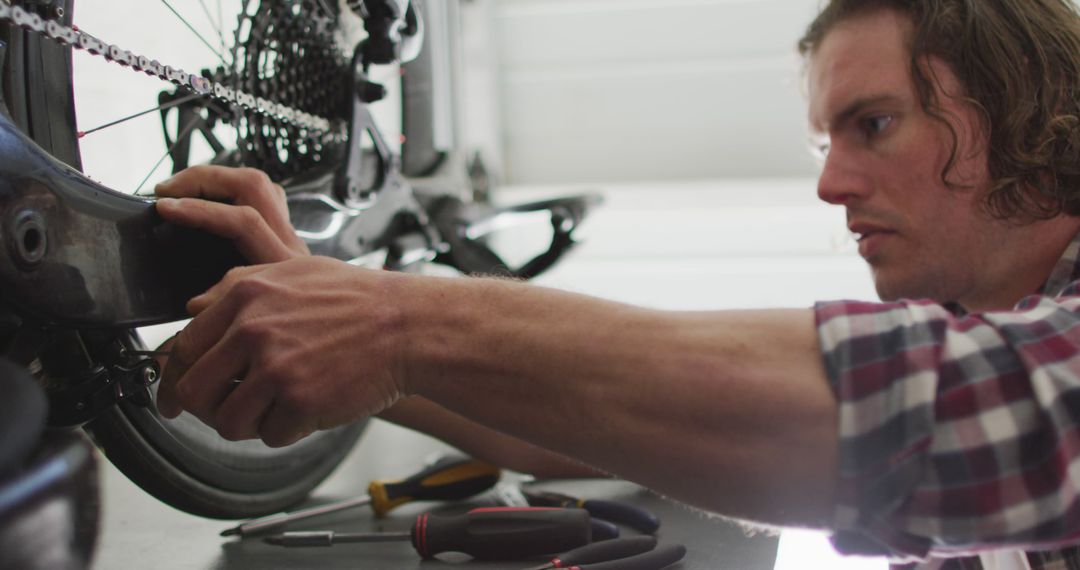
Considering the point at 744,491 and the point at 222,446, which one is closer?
the point at 744,491

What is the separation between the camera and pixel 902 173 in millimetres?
891

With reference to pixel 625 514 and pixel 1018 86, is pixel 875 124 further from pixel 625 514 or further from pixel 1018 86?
pixel 625 514

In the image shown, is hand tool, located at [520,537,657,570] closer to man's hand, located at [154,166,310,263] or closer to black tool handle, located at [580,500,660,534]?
black tool handle, located at [580,500,660,534]

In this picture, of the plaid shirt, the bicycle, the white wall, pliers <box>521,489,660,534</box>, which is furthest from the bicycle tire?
the white wall

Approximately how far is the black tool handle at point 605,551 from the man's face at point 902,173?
0.38m

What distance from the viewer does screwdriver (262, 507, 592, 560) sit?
2.25ft

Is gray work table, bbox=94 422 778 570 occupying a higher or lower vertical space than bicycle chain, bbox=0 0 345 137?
lower

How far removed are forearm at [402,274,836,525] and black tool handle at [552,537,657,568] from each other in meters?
0.16

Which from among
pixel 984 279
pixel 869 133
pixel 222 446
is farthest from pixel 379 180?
pixel 984 279

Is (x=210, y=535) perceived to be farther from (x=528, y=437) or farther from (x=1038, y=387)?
(x=1038, y=387)

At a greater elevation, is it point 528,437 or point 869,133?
point 869,133

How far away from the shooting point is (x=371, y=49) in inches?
36.1

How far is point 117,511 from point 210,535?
0.50ft

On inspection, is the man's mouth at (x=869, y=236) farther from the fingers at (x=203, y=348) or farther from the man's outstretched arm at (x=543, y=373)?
the fingers at (x=203, y=348)
